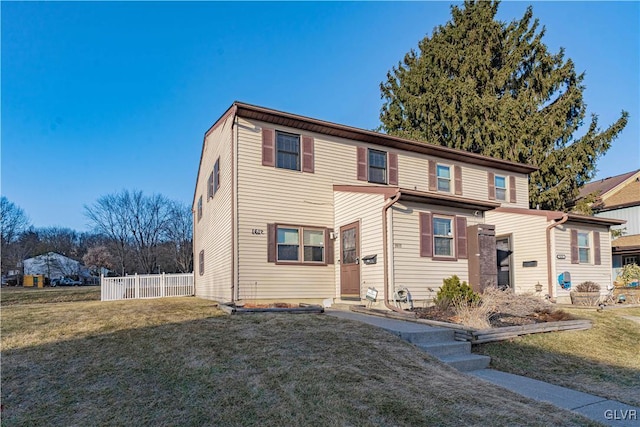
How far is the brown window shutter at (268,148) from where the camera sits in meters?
12.2

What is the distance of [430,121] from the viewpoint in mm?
26297

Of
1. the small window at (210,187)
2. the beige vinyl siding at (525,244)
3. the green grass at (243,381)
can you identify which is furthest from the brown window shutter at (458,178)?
the green grass at (243,381)

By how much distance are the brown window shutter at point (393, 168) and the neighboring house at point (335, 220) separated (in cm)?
4

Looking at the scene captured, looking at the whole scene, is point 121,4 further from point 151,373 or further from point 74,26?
point 151,373

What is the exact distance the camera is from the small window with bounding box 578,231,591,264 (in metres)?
14.9

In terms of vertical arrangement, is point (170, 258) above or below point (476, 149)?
below

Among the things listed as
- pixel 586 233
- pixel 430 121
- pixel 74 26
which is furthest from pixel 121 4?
pixel 430 121

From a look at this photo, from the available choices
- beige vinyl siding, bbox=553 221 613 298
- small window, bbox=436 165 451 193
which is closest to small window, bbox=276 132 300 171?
small window, bbox=436 165 451 193

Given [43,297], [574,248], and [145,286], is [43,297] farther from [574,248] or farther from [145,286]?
[574,248]

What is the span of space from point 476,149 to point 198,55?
17.2 m

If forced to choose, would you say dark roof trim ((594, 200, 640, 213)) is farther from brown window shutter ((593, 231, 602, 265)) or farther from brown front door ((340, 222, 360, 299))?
brown front door ((340, 222, 360, 299))

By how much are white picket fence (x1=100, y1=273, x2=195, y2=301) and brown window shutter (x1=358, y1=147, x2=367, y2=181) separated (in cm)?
1104

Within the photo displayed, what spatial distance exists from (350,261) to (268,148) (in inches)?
163

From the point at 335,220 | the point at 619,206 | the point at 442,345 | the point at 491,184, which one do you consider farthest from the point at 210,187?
the point at 619,206
